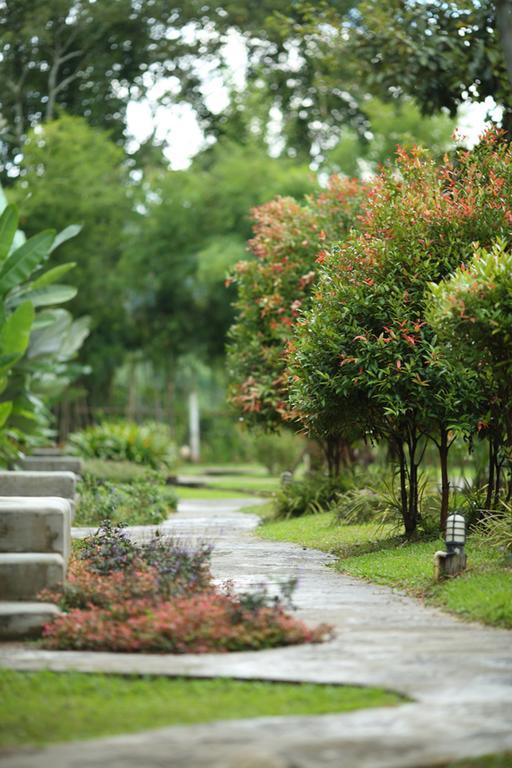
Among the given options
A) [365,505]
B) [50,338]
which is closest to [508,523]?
→ [365,505]

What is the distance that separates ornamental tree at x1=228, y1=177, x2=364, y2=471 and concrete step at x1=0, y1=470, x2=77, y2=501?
4.14 metres

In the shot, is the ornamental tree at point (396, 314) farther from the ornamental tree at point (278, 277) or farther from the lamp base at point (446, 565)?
the ornamental tree at point (278, 277)

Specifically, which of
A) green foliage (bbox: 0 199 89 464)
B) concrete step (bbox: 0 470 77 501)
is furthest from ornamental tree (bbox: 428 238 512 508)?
green foliage (bbox: 0 199 89 464)

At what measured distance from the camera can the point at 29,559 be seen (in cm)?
820

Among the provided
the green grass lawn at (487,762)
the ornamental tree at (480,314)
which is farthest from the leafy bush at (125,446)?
the green grass lawn at (487,762)

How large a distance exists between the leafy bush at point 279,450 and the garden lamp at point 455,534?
70.3 ft

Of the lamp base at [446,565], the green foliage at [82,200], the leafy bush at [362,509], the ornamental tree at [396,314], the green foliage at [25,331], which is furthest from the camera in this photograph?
the green foliage at [82,200]

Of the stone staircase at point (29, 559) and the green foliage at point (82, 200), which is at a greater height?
the green foliage at point (82, 200)

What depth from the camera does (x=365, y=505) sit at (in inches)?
617

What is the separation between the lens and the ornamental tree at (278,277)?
17.8 m

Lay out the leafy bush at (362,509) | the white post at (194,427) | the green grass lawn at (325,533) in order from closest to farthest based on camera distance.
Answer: the green grass lawn at (325,533) < the leafy bush at (362,509) < the white post at (194,427)

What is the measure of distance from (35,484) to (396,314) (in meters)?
4.67

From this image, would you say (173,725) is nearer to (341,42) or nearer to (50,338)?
(341,42)

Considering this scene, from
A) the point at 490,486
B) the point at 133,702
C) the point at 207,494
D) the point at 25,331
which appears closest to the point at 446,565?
the point at 490,486
